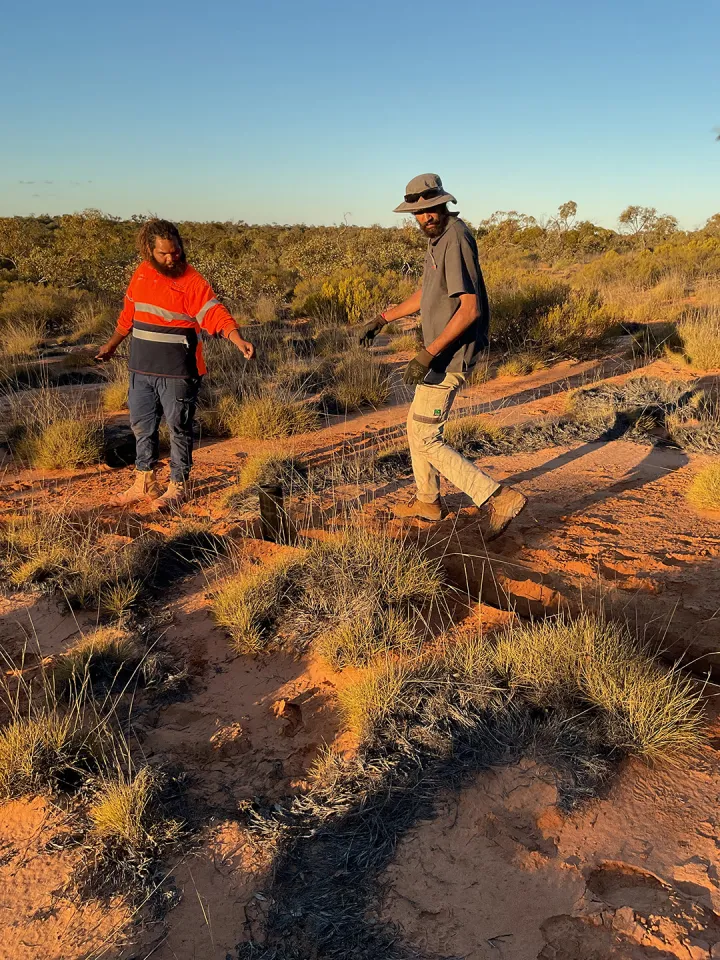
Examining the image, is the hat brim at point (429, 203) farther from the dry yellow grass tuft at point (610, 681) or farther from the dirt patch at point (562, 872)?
the dirt patch at point (562, 872)

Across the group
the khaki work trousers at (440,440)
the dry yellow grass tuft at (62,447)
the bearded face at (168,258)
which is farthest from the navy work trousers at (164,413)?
the khaki work trousers at (440,440)

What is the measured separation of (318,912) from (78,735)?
1.26 metres

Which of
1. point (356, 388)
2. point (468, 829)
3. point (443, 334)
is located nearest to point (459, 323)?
point (443, 334)

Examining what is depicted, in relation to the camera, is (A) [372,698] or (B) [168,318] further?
(B) [168,318]

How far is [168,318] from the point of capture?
4359 mm

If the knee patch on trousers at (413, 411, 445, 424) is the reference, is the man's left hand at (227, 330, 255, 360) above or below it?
above

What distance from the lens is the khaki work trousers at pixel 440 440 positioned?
3.97 m

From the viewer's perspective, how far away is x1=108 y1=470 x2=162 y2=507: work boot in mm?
5027

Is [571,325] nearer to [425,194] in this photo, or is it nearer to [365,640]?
[425,194]

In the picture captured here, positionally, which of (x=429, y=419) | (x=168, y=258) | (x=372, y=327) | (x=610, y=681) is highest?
(x=168, y=258)

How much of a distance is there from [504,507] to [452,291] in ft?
4.84

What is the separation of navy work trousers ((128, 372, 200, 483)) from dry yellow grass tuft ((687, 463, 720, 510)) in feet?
13.3

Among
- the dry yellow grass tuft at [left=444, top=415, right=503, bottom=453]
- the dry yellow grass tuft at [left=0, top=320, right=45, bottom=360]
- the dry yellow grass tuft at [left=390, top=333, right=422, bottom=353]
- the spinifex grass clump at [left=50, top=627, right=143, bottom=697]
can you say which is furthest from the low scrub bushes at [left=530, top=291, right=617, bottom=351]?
the spinifex grass clump at [left=50, top=627, right=143, bottom=697]

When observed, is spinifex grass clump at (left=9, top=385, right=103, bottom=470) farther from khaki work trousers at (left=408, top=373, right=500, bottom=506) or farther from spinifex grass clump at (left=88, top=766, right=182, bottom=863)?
spinifex grass clump at (left=88, top=766, right=182, bottom=863)
